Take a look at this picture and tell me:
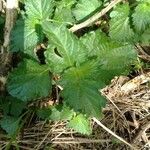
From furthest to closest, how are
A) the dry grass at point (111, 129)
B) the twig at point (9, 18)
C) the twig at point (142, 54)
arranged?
the twig at point (142, 54)
the dry grass at point (111, 129)
the twig at point (9, 18)

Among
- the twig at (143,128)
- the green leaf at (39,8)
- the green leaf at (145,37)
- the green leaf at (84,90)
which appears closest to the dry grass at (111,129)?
the twig at (143,128)

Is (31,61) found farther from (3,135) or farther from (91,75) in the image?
(3,135)

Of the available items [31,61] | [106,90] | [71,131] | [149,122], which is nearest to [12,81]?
[31,61]

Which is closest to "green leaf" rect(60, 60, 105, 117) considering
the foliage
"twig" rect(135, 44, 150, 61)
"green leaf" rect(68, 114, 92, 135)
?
the foliage

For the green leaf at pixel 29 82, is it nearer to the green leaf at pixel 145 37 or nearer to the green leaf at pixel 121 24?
→ the green leaf at pixel 121 24

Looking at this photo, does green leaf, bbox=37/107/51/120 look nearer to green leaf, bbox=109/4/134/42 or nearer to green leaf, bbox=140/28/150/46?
green leaf, bbox=109/4/134/42

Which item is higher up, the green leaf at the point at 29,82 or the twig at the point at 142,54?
the green leaf at the point at 29,82

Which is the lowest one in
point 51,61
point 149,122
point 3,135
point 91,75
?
point 149,122
